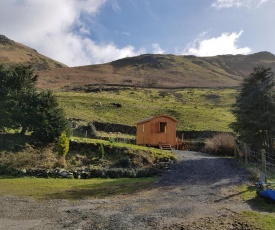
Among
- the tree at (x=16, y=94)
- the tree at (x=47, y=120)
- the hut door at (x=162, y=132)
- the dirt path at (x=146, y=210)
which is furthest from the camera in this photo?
the hut door at (x=162, y=132)

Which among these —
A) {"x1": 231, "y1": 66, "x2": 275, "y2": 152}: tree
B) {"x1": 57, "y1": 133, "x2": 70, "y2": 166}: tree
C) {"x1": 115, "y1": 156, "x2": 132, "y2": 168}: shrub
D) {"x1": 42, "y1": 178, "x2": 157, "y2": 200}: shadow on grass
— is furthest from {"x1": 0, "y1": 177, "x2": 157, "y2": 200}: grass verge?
{"x1": 231, "y1": 66, "x2": 275, "y2": 152}: tree

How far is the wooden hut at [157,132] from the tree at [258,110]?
421 inches

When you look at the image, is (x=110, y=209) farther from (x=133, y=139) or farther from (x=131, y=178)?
(x=133, y=139)

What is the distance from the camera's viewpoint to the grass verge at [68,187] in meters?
17.1

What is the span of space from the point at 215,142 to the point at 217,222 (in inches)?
964

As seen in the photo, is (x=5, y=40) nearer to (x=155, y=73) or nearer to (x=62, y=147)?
(x=155, y=73)

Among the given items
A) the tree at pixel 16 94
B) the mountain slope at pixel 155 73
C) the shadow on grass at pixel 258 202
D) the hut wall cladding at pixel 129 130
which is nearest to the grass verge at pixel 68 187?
the shadow on grass at pixel 258 202

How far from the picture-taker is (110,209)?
13.9 m

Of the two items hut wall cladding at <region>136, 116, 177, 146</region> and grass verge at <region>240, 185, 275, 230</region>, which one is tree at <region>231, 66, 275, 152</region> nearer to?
hut wall cladding at <region>136, 116, 177, 146</region>

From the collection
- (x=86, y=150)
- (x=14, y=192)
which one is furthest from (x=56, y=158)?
(x=14, y=192)

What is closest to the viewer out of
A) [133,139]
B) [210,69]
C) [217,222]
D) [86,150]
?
[217,222]

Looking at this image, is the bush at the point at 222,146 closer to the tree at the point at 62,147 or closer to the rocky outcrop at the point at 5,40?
the tree at the point at 62,147

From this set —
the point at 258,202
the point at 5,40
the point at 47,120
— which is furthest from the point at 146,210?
the point at 5,40

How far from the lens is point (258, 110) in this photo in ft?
92.1
